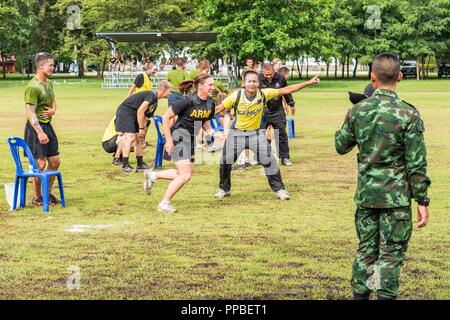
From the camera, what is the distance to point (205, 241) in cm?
857

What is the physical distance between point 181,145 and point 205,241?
2.27 meters

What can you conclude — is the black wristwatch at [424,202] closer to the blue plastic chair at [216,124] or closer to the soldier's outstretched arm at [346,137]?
the soldier's outstretched arm at [346,137]

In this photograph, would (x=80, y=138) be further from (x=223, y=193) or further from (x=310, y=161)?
(x=223, y=193)

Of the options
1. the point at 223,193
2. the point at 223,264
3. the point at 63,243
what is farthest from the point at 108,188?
the point at 223,264

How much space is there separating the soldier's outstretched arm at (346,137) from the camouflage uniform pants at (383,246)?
18.2 inches

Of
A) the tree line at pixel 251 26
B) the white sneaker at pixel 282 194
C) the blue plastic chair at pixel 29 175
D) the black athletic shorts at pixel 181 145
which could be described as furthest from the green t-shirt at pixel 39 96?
the tree line at pixel 251 26

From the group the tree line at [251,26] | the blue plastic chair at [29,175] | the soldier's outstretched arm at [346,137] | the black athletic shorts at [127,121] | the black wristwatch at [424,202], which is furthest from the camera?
the tree line at [251,26]

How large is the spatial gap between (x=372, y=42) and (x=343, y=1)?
477cm

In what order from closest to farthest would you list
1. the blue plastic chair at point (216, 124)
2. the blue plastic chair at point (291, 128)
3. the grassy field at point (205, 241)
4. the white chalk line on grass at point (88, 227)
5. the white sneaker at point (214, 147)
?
the grassy field at point (205, 241) → the white chalk line on grass at point (88, 227) → the white sneaker at point (214, 147) → the blue plastic chair at point (216, 124) → the blue plastic chair at point (291, 128)

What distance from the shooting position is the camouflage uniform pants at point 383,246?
219 inches

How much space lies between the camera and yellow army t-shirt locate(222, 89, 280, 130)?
449 inches

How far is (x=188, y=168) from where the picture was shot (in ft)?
34.3

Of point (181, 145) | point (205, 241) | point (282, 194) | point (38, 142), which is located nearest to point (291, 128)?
point (282, 194)

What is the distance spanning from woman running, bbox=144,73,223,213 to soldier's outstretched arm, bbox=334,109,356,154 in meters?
4.78
